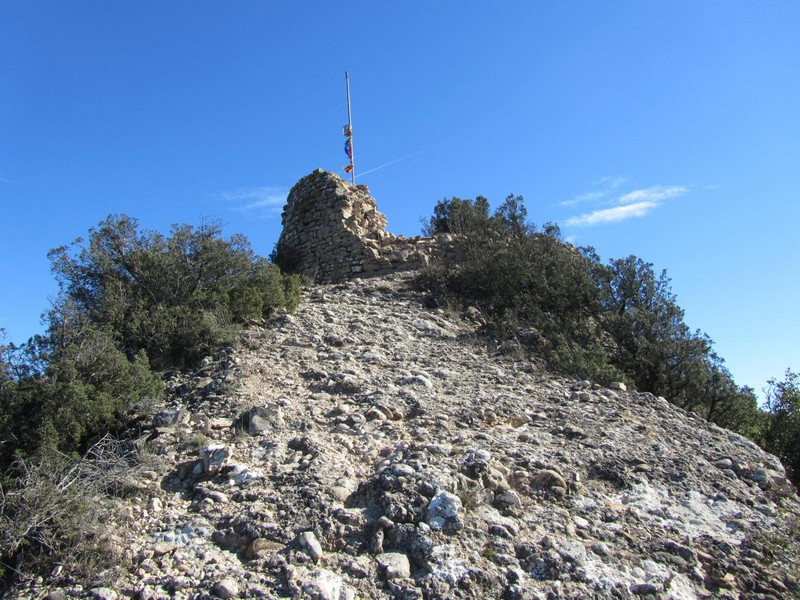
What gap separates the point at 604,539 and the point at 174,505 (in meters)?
3.23

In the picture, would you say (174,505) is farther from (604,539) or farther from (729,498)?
(729,498)

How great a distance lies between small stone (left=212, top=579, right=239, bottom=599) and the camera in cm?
360

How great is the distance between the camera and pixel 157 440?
17.5 feet

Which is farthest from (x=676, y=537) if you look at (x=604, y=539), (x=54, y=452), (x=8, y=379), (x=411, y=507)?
(x=8, y=379)

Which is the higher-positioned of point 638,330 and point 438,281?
point 438,281

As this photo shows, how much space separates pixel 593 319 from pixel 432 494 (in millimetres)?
6588

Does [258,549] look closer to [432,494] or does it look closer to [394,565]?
[394,565]

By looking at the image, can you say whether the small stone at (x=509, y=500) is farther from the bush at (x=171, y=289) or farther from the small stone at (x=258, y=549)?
the bush at (x=171, y=289)

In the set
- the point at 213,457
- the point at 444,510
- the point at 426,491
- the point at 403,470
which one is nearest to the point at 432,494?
the point at 426,491

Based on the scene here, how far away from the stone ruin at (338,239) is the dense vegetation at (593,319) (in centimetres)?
100

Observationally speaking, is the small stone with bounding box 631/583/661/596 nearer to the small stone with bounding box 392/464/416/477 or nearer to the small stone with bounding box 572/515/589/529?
the small stone with bounding box 572/515/589/529

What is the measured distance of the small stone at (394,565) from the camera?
3.83 meters

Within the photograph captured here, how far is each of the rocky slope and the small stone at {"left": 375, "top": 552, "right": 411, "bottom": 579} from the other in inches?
0.5

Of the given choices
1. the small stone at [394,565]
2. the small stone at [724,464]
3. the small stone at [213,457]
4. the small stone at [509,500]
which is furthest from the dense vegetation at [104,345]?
the small stone at [724,464]
